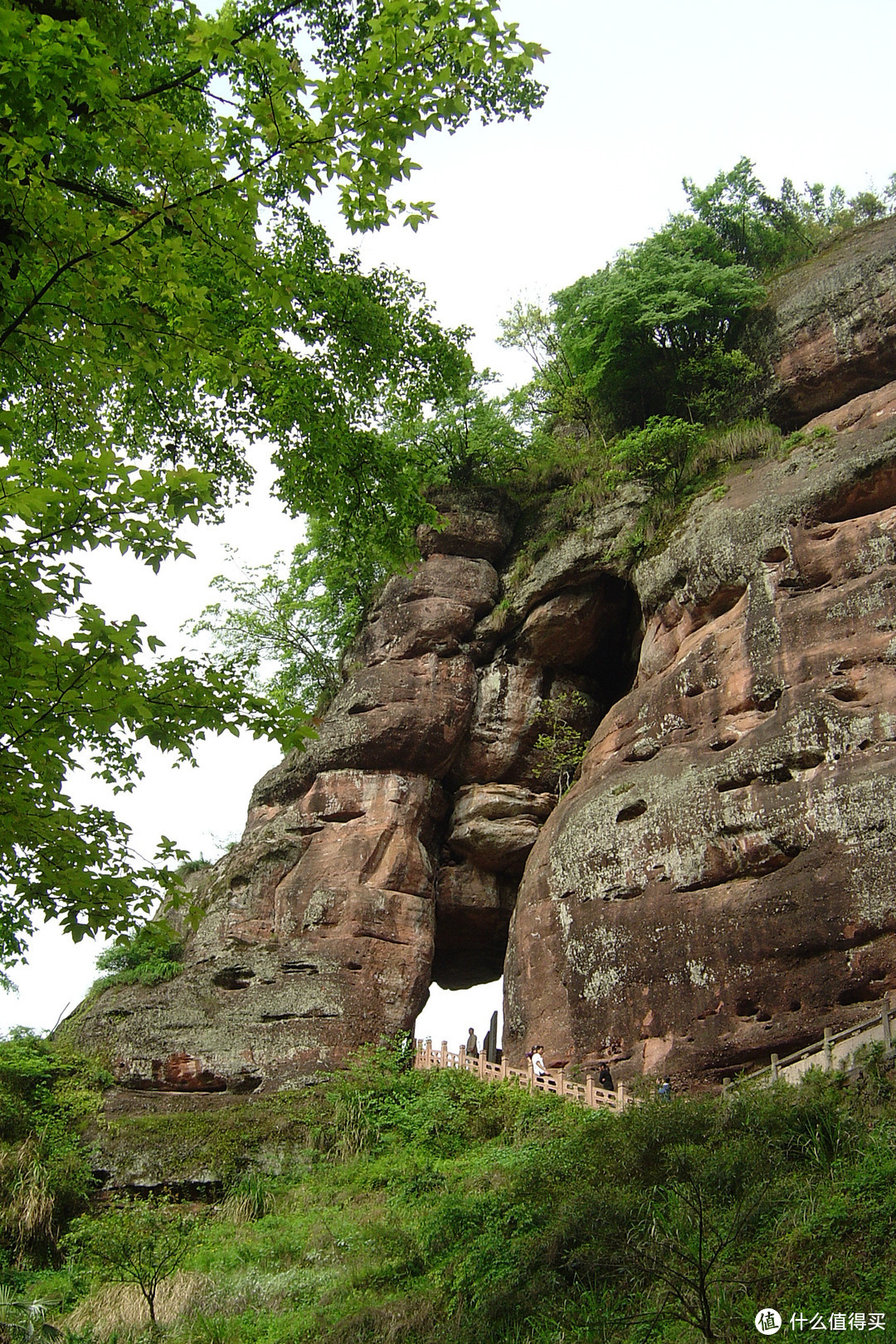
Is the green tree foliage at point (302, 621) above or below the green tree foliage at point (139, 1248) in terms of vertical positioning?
above

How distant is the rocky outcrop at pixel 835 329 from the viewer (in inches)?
874

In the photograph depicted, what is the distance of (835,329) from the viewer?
22.9 metres

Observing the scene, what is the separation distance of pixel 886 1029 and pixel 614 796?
285 inches

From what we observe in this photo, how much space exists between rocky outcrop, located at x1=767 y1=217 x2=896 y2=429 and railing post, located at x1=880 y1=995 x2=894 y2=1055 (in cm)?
1459

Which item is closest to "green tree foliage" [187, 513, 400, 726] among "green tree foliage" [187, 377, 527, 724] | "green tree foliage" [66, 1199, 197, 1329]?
"green tree foliage" [187, 377, 527, 724]

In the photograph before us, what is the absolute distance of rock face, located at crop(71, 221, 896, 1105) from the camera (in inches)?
611

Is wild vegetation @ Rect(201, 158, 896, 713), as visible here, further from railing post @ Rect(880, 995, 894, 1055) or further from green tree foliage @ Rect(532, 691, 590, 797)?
railing post @ Rect(880, 995, 894, 1055)

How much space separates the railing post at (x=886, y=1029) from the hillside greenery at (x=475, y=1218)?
1.18 ft

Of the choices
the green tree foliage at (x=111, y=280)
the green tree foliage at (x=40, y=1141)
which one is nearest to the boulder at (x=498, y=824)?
the green tree foliage at (x=40, y=1141)

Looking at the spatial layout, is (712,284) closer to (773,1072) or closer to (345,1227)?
(773,1072)

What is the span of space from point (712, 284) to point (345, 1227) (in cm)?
2142

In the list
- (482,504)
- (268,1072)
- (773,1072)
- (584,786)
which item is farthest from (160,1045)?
(482,504)

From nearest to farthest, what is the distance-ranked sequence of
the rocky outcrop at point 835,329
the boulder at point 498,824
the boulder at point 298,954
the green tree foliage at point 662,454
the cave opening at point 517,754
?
the boulder at point 298,954 < the rocky outcrop at point 835,329 < the boulder at point 498,824 < the cave opening at point 517,754 < the green tree foliage at point 662,454

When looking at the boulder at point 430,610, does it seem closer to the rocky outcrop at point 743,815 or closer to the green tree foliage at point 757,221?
the rocky outcrop at point 743,815
